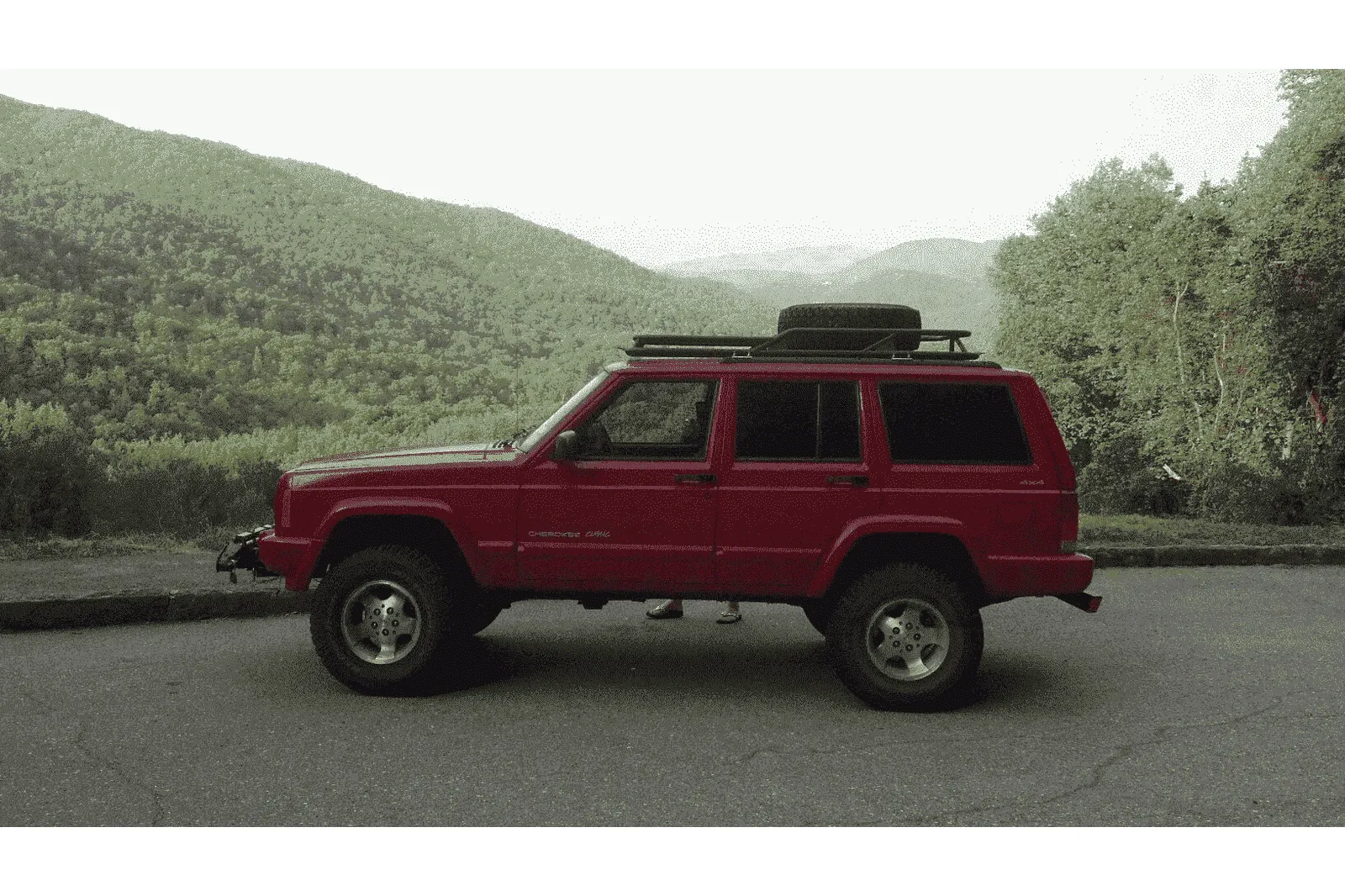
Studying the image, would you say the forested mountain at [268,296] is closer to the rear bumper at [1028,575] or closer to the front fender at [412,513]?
the front fender at [412,513]

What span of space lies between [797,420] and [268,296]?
4880cm

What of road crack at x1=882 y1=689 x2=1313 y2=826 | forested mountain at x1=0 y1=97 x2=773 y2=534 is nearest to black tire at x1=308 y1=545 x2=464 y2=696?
road crack at x1=882 y1=689 x2=1313 y2=826

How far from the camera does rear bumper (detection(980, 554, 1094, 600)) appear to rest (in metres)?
5.72

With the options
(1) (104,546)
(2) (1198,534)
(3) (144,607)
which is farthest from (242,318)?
(2) (1198,534)

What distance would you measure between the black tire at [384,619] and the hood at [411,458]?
46cm

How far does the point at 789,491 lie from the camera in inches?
229

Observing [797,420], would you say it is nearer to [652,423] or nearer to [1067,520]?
[652,423]

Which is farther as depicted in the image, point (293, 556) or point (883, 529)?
point (293, 556)

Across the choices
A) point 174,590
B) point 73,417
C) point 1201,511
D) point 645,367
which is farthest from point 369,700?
point 73,417

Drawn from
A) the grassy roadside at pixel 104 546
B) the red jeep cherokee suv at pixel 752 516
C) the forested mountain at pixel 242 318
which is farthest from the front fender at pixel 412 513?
the forested mountain at pixel 242 318

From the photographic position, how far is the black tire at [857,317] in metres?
6.77

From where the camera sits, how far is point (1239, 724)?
5.45 meters

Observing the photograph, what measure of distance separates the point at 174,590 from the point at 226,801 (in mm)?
4186

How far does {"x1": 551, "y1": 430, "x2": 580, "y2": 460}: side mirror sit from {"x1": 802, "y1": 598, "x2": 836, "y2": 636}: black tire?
1720mm
